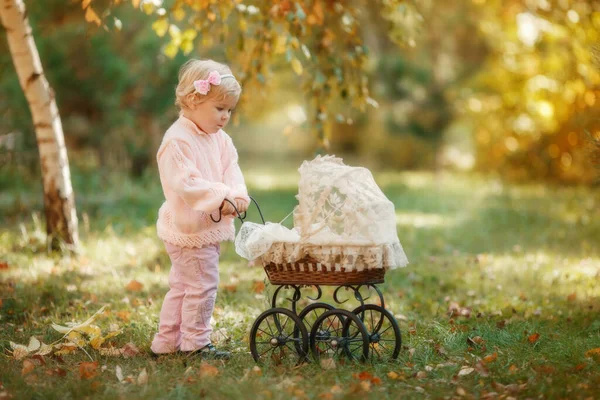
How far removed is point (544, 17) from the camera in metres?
13.0

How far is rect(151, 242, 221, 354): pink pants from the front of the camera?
4.21m

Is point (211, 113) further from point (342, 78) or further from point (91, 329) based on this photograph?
point (342, 78)

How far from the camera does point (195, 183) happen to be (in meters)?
3.97

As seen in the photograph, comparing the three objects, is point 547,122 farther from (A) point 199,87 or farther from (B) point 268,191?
(A) point 199,87

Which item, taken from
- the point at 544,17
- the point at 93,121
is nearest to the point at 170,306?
the point at 93,121

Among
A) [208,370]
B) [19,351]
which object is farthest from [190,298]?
[19,351]

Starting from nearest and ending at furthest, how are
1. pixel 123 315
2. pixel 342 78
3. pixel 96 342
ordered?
pixel 96 342
pixel 123 315
pixel 342 78

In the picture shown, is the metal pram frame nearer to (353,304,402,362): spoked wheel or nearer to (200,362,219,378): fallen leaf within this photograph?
(353,304,402,362): spoked wheel

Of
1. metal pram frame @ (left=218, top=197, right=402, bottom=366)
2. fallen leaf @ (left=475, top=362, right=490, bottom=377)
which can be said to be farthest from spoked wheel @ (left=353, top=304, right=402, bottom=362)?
fallen leaf @ (left=475, top=362, right=490, bottom=377)

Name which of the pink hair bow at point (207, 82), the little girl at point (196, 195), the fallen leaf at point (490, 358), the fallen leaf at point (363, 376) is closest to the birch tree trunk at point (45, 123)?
the little girl at point (196, 195)

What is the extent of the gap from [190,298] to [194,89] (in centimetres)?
125

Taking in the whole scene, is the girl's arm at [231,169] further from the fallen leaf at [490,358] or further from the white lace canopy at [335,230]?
the fallen leaf at [490,358]

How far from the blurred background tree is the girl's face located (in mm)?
1351

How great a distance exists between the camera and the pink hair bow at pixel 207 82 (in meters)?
3.97
